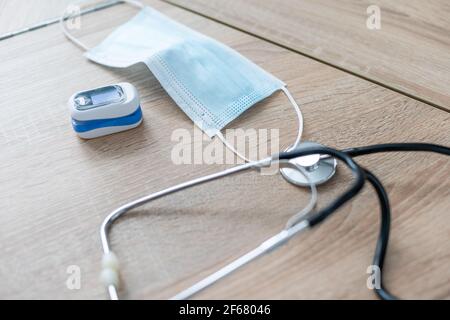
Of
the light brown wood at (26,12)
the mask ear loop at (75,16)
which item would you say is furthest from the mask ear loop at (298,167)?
the light brown wood at (26,12)

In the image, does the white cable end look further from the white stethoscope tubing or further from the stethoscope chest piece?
the stethoscope chest piece

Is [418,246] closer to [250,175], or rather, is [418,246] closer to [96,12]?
[250,175]

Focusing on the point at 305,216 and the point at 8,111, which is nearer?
the point at 305,216

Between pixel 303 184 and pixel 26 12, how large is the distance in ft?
2.17

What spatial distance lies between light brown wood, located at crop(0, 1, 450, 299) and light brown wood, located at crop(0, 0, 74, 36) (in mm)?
187

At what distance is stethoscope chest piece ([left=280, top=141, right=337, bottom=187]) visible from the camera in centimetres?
57

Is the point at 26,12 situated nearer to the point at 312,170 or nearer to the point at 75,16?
the point at 75,16

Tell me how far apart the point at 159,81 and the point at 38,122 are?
0.18m

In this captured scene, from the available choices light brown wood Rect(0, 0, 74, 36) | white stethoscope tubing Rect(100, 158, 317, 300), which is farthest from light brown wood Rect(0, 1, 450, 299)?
light brown wood Rect(0, 0, 74, 36)

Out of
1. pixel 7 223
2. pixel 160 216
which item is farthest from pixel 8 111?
pixel 160 216

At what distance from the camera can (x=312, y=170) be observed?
23.0 inches

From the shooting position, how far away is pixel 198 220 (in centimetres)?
55
